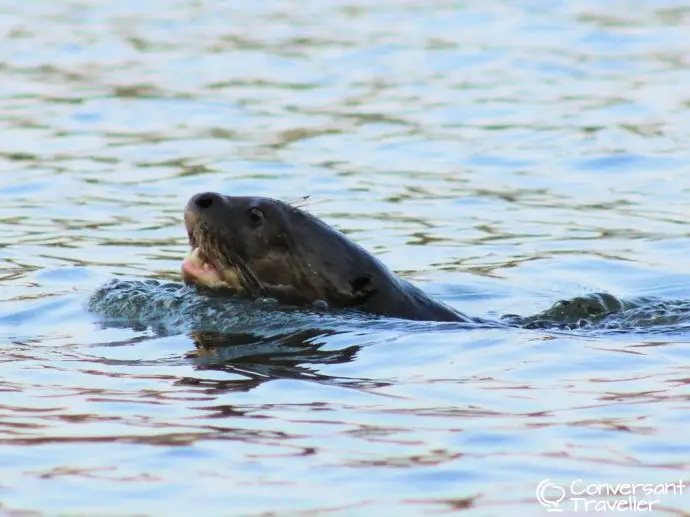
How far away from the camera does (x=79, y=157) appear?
1379 centimetres

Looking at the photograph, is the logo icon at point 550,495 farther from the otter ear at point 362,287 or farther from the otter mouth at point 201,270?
the otter mouth at point 201,270

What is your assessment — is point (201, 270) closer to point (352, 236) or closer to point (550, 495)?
point (352, 236)

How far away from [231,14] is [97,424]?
47.7 ft

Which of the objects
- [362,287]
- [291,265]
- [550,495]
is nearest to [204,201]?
[291,265]

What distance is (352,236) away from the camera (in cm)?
1155

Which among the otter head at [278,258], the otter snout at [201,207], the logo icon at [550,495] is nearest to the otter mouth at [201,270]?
the otter head at [278,258]

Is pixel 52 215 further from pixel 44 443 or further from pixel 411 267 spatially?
pixel 44 443

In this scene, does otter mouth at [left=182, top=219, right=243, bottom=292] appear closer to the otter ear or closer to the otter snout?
the otter snout

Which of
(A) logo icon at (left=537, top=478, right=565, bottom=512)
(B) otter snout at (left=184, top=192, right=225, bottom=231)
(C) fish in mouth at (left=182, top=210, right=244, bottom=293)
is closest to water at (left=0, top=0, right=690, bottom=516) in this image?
(A) logo icon at (left=537, top=478, right=565, bottom=512)

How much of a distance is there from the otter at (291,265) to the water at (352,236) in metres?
0.26

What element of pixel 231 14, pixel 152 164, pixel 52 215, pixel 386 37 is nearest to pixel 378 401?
pixel 52 215

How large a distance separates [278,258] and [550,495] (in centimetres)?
337

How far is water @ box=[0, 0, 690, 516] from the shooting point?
235 inches

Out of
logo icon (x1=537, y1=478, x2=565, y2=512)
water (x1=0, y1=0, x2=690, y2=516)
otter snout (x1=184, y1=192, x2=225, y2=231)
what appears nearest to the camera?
logo icon (x1=537, y1=478, x2=565, y2=512)
